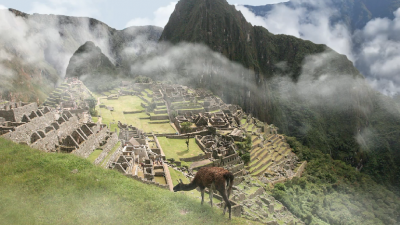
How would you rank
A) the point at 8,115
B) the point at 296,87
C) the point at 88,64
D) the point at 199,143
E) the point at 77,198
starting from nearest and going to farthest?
the point at 77,198, the point at 8,115, the point at 199,143, the point at 88,64, the point at 296,87

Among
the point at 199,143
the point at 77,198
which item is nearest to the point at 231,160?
the point at 199,143

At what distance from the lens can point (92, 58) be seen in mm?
99938

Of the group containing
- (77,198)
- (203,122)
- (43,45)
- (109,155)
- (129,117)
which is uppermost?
(43,45)

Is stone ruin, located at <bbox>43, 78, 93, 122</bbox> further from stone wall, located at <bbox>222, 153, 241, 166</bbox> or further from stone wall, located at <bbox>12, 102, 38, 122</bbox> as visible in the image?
stone wall, located at <bbox>222, 153, 241, 166</bbox>

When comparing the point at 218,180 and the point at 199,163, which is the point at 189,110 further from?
the point at 218,180

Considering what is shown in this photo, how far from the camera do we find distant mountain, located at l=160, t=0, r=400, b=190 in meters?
118

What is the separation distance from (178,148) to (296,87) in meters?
153

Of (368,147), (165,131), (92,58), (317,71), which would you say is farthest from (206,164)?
(317,71)

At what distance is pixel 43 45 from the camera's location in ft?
342

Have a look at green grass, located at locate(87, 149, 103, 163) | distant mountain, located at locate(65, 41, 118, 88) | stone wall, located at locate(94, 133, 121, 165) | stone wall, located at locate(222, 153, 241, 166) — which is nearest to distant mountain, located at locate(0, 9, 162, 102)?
distant mountain, located at locate(65, 41, 118, 88)

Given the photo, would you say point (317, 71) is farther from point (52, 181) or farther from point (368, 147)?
point (52, 181)

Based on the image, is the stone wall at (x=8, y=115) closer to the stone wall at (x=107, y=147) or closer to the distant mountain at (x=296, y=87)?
the stone wall at (x=107, y=147)

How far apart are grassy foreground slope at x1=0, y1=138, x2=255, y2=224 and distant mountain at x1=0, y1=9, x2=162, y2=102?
183 feet

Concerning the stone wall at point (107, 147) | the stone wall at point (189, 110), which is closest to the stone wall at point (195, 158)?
the stone wall at point (107, 147)
